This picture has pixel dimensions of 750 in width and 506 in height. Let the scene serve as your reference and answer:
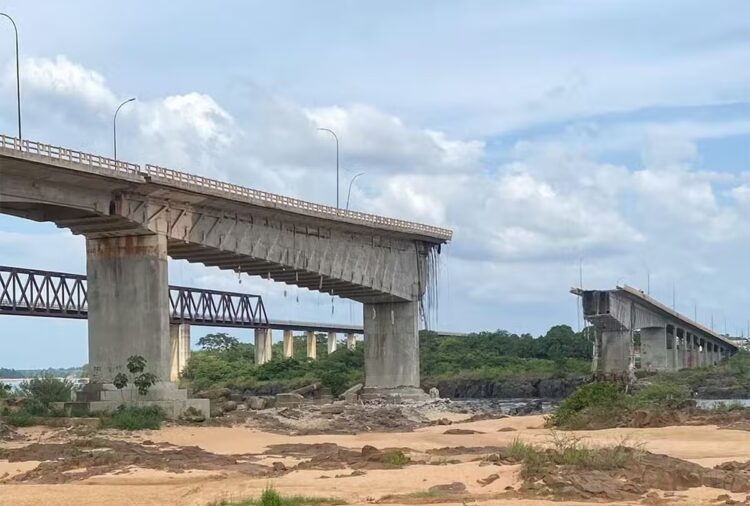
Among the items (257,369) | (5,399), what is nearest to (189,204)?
(5,399)

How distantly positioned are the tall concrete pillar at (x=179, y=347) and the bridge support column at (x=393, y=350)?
105 ft

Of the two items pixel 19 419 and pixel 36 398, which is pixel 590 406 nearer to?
pixel 19 419

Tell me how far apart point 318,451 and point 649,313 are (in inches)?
3754

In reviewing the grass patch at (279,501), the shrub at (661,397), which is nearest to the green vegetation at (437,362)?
the shrub at (661,397)

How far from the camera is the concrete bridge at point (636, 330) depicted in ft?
359

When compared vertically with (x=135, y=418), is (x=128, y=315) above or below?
above

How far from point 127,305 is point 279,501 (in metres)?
35.5

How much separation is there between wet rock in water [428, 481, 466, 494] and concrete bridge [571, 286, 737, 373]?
278 feet

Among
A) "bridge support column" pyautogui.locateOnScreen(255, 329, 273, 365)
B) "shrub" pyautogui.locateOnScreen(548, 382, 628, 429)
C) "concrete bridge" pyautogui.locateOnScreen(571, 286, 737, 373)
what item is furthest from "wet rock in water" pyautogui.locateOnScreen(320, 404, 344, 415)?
"bridge support column" pyautogui.locateOnScreen(255, 329, 273, 365)

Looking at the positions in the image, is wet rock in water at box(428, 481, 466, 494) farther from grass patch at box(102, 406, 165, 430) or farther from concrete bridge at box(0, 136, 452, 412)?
concrete bridge at box(0, 136, 452, 412)

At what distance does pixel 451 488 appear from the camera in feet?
81.3

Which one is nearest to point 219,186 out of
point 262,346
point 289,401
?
point 289,401

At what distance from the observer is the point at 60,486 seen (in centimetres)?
2680

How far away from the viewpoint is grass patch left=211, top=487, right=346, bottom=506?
2209 centimetres
